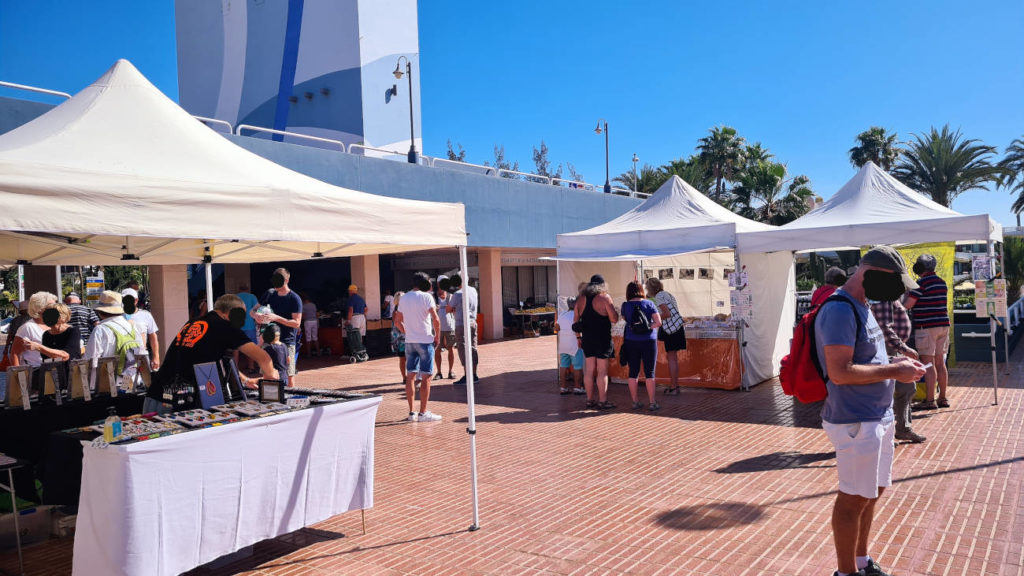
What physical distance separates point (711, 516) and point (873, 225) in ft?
19.8

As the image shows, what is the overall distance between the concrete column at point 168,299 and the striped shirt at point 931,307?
12.6 metres

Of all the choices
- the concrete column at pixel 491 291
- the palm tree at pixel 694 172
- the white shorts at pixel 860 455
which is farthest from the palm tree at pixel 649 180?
the white shorts at pixel 860 455

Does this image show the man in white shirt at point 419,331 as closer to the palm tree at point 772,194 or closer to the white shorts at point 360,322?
the white shorts at point 360,322

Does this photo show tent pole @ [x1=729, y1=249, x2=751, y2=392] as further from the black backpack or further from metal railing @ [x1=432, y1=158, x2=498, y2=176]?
metal railing @ [x1=432, y1=158, x2=498, y2=176]

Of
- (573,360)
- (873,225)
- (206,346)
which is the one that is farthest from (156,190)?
(873,225)

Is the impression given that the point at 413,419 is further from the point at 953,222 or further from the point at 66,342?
the point at 953,222

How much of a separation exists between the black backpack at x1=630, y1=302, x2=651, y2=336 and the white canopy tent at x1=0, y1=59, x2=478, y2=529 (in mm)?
3634

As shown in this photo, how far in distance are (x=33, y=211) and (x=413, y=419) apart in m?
5.49

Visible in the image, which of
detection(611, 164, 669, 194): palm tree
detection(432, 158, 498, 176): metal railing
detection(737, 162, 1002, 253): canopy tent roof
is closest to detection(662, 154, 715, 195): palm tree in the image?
detection(611, 164, 669, 194): palm tree

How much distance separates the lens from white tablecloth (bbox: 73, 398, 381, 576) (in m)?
3.33

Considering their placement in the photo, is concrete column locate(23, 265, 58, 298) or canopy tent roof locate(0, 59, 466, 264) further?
concrete column locate(23, 265, 58, 298)

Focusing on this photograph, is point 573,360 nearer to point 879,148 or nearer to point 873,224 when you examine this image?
point 873,224

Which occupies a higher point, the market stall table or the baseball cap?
the baseball cap

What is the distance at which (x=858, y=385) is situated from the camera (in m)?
3.12
